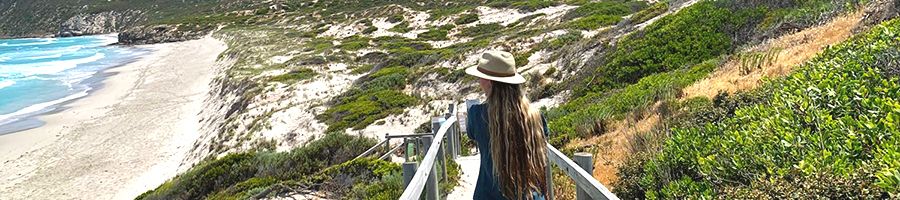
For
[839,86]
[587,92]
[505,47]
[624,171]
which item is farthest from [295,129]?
[839,86]

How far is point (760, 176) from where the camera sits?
3.56 meters

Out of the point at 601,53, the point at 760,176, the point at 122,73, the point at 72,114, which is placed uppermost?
the point at 760,176

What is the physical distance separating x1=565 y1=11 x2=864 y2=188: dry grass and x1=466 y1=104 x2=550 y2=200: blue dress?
2.50 metres

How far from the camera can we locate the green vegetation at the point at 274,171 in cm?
783

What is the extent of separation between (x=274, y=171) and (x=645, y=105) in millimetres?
6554

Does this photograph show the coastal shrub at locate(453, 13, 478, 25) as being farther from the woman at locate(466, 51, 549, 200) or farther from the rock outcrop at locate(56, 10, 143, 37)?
the rock outcrop at locate(56, 10, 143, 37)

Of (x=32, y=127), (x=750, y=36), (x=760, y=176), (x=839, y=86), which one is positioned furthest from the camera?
(x=32, y=127)

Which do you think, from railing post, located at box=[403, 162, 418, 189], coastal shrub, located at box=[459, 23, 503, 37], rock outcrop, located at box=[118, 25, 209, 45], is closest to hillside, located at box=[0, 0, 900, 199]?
railing post, located at box=[403, 162, 418, 189]

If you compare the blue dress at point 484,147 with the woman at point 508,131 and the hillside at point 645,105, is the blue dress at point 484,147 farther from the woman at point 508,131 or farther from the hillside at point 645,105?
the hillside at point 645,105

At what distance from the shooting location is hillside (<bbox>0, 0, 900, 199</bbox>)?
367 cm

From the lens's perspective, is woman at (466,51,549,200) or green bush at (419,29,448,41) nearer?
woman at (466,51,549,200)

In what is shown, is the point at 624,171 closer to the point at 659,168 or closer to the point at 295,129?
the point at 659,168

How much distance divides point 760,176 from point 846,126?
635mm

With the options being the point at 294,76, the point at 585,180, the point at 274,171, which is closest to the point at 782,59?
the point at 585,180
